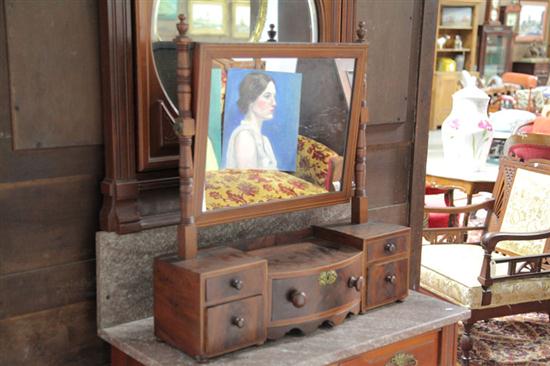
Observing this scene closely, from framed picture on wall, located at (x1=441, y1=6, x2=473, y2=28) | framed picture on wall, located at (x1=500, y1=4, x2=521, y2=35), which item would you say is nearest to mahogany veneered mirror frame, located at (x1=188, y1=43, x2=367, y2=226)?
framed picture on wall, located at (x1=441, y1=6, x2=473, y2=28)

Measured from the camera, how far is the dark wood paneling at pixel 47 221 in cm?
176

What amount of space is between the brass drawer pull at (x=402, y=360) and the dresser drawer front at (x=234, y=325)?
454 mm

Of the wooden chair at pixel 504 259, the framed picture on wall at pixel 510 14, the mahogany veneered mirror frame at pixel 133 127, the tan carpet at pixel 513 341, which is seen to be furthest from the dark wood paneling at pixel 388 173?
the framed picture on wall at pixel 510 14

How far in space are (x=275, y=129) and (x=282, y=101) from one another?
3.2 inches

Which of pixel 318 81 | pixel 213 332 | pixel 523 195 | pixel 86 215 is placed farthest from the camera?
pixel 523 195

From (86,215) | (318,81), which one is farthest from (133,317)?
(318,81)

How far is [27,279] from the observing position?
181 centimetres

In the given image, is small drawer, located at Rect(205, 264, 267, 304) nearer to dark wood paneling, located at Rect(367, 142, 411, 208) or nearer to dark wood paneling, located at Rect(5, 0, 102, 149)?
dark wood paneling, located at Rect(5, 0, 102, 149)

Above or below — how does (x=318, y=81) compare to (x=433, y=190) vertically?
above

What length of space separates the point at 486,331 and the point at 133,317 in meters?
2.40

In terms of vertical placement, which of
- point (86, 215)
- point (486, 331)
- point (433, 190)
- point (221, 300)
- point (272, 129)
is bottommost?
point (486, 331)

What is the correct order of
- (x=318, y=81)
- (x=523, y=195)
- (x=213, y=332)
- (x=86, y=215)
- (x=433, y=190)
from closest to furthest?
(x=213, y=332) < (x=86, y=215) < (x=318, y=81) < (x=523, y=195) < (x=433, y=190)

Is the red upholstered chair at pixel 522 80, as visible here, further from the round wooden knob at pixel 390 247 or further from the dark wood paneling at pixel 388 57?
the round wooden knob at pixel 390 247

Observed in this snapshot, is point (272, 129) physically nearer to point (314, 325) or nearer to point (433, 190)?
point (314, 325)
